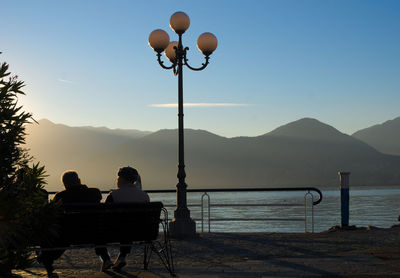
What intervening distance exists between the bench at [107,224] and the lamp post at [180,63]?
16.8 ft

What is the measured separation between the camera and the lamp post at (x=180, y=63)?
11305mm

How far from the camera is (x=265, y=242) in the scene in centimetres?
1004

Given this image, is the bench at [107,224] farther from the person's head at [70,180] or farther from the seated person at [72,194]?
the person's head at [70,180]

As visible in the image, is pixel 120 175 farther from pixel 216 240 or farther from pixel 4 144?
pixel 216 240

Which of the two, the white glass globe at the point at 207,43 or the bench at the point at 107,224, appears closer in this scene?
the bench at the point at 107,224

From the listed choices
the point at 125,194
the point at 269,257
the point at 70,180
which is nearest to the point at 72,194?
the point at 70,180

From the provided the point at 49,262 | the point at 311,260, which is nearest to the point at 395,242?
the point at 311,260

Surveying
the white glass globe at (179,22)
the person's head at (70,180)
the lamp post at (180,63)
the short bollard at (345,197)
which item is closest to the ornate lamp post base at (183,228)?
the lamp post at (180,63)

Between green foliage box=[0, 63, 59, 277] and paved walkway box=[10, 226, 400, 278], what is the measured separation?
2.74 feet

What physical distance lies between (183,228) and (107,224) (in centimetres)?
530

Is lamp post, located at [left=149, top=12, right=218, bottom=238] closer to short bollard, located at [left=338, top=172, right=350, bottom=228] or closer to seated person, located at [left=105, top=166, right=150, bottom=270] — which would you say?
short bollard, located at [left=338, top=172, right=350, bottom=228]

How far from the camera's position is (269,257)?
323 inches

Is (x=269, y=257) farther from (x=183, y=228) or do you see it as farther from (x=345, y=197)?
(x=345, y=197)

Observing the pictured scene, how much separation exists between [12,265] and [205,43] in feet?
29.8
